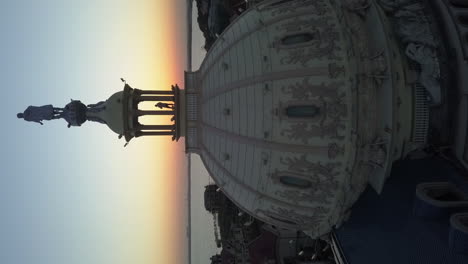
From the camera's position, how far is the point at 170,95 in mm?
30016

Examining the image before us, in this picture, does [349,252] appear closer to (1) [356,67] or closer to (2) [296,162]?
(2) [296,162]

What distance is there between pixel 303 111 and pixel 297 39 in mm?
4454

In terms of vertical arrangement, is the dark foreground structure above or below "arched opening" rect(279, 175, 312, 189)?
below

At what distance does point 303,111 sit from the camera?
2155 centimetres

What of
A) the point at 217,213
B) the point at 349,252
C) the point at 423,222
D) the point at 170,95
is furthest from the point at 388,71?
the point at 217,213

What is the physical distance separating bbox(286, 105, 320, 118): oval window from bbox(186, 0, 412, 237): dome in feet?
0.18

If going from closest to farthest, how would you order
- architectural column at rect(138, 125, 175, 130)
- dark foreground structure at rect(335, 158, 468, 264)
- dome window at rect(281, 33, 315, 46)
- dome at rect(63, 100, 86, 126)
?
1. dark foreground structure at rect(335, 158, 468, 264)
2. dome window at rect(281, 33, 315, 46)
3. dome at rect(63, 100, 86, 126)
4. architectural column at rect(138, 125, 175, 130)

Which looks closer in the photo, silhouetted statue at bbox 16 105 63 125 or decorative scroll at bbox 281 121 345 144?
decorative scroll at bbox 281 121 345 144

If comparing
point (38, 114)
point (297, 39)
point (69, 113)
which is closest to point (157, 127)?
point (69, 113)

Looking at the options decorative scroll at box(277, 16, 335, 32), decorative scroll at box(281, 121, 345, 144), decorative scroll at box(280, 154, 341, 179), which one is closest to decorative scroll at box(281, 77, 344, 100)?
decorative scroll at box(281, 121, 345, 144)

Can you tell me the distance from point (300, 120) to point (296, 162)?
2448 mm

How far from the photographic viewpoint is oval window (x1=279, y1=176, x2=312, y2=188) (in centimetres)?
2245

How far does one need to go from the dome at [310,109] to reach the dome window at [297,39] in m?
0.06

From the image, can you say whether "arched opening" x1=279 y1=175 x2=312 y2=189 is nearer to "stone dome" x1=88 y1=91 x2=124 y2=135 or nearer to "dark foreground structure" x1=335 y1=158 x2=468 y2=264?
"dark foreground structure" x1=335 y1=158 x2=468 y2=264
